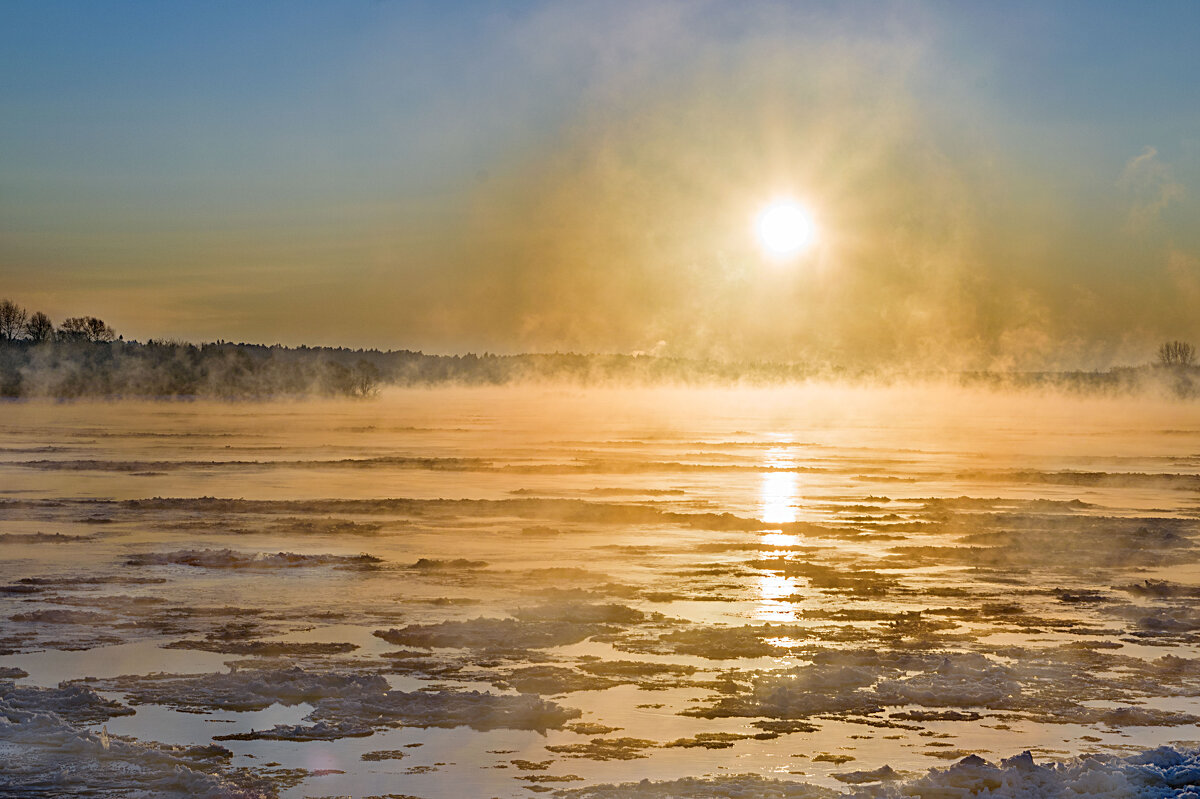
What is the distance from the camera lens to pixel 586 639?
1201 centimetres

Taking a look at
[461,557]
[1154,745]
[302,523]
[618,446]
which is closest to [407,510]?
[302,523]

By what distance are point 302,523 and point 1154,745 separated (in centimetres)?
1575

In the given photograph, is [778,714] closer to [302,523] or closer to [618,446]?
[302,523]

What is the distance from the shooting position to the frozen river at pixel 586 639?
8.15 meters

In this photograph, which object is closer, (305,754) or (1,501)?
(305,754)

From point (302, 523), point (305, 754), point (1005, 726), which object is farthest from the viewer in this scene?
point (302, 523)

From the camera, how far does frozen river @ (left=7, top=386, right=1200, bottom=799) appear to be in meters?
8.15

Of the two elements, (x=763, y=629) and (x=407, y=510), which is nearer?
(x=763, y=629)

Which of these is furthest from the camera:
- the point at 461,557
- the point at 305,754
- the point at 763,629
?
the point at 461,557

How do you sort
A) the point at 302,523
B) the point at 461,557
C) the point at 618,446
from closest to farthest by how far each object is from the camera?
the point at 461,557 < the point at 302,523 < the point at 618,446

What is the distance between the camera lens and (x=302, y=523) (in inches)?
855

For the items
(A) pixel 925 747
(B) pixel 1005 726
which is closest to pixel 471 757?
(A) pixel 925 747

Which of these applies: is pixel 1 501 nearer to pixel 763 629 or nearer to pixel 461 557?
pixel 461 557

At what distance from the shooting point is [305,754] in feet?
27.2
